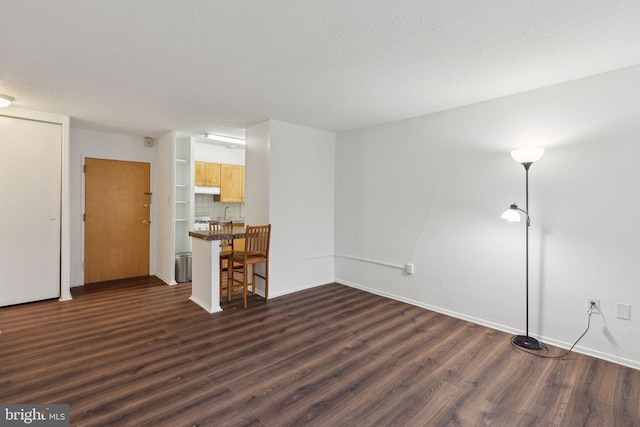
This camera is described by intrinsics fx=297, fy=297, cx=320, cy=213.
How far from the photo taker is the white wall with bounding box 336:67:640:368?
97.4 inches

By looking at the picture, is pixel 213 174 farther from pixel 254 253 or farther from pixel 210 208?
pixel 254 253

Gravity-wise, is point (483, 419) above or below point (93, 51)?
below

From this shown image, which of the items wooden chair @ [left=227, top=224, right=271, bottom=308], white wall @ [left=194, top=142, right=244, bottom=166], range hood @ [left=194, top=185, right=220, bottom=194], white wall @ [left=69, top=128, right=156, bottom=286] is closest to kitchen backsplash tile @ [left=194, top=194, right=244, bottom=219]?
range hood @ [left=194, top=185, right=220, bottom=194]

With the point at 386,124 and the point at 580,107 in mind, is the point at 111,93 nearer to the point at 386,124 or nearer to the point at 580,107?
the point at 386,124

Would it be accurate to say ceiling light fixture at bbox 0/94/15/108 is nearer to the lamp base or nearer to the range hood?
the range hood

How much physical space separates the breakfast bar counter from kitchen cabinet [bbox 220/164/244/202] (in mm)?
2167

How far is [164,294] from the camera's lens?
4227 mm

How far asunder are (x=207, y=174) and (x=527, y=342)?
531 centimetres

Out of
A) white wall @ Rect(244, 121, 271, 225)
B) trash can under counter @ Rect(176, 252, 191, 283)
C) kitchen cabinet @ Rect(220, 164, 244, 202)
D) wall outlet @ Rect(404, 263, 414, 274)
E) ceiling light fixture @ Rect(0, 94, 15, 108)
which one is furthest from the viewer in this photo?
kitchen cabinet @ Rect(220, 164, 244, 202)

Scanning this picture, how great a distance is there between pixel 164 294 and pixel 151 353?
6.00 ft

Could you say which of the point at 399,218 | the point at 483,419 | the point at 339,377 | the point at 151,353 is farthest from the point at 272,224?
the point at 483,419

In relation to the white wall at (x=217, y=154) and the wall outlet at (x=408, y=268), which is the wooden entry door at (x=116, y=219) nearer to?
the white wall at (x=217, y=154)

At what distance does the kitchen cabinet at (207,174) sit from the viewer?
546cm

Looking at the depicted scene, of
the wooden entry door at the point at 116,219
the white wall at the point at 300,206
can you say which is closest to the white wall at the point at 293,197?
the white wall at the point at 300,206
